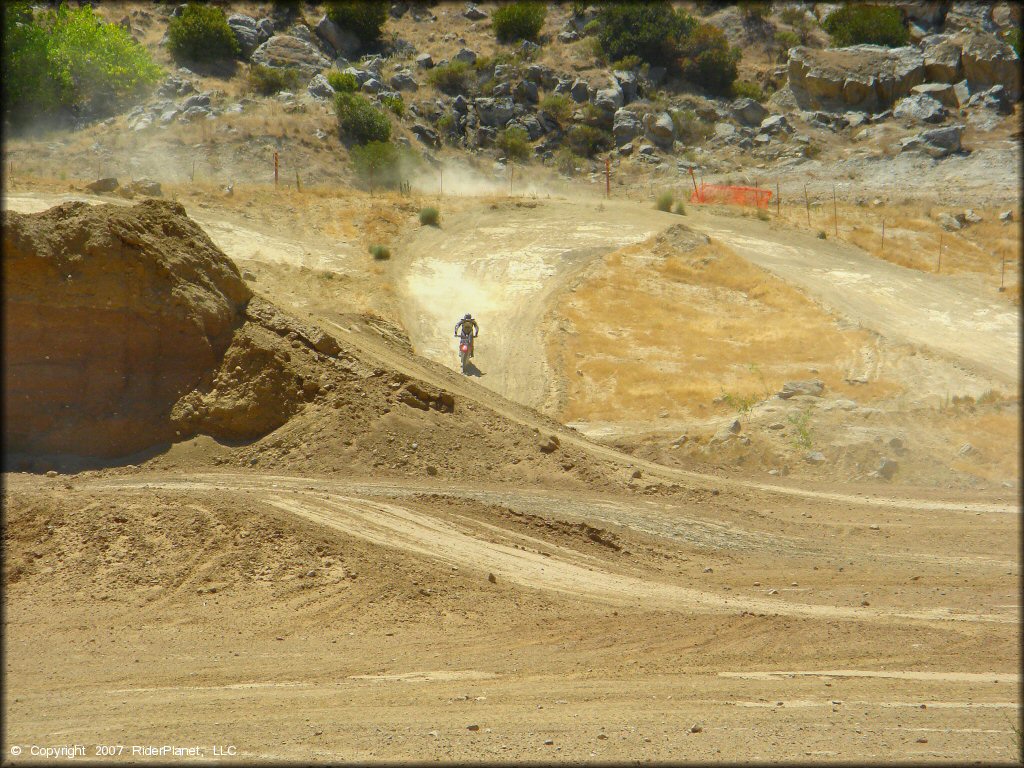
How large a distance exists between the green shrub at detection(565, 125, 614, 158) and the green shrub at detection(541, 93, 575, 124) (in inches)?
61.5

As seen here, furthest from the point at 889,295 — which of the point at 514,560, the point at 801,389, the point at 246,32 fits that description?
the point at 246,32

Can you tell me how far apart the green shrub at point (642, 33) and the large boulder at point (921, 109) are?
50.7 ft

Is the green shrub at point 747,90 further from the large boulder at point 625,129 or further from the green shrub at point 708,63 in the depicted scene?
the large boulder at point 625,129

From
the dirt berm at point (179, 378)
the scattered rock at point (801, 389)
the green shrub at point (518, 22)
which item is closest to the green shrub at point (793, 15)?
the green shrub at point (518, 22)

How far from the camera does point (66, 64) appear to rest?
5178 cm

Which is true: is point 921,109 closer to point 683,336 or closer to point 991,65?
point 991,65

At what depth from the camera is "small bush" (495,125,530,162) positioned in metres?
54.6

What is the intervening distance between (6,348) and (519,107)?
4615cm

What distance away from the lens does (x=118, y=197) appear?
29.4 metres

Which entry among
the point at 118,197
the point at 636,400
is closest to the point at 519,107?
the point at 118,197

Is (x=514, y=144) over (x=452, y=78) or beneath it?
beneath

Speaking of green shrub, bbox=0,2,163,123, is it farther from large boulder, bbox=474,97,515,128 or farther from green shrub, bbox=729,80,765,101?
green shrub, bbox=729,80,765,101

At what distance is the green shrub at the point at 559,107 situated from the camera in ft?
189

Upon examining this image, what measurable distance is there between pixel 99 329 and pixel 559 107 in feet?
149
